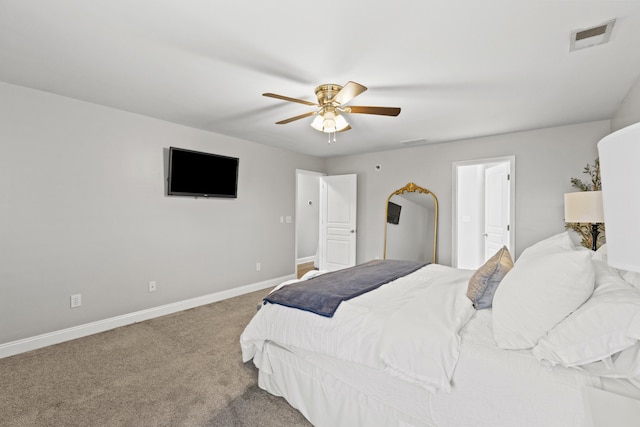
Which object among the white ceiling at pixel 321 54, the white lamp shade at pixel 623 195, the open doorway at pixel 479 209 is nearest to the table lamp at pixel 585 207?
the white ceiling at pixel 321 54

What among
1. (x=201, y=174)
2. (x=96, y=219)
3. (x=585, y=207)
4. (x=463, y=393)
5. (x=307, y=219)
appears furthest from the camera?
(x=307, y=219)

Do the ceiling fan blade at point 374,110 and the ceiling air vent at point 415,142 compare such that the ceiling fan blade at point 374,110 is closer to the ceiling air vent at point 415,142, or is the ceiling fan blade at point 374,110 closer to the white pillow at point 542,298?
the white pillow at point 542,298

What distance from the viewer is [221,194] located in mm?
4180

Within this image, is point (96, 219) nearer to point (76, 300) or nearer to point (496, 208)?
point (76, 300)

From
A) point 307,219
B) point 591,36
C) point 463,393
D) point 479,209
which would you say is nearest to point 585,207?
point 591,36

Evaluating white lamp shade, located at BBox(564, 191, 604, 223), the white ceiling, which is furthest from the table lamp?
the white ceiling

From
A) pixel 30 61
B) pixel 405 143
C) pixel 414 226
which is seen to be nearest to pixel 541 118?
pixel 405 143

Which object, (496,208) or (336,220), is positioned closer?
(496,208)

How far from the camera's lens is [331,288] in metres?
2.16

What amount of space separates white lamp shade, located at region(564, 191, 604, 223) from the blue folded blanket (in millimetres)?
1424

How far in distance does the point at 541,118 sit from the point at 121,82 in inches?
174

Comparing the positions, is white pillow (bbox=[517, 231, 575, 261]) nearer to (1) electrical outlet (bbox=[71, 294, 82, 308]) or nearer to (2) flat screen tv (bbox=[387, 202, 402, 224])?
(2) flat screen tv (bbox=[387, 202, 402, 224])

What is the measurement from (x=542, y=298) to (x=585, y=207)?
1664 mm

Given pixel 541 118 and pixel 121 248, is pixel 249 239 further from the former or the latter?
pixel 541 118
